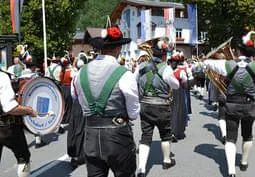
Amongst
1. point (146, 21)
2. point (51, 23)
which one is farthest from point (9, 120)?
point (146, 21)

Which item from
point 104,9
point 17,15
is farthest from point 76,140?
point 104,9

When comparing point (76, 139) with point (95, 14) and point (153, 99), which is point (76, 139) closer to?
point (153, 99)

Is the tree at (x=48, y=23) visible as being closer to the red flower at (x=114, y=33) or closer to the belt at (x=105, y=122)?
the red flower at (x=114, y=33)

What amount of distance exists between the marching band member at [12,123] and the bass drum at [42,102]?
0.13 m

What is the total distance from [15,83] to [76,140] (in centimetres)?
183

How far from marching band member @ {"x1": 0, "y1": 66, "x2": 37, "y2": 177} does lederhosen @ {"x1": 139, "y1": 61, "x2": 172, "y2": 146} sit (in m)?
1.71

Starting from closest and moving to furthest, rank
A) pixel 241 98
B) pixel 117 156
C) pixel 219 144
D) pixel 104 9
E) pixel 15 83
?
pixel 117 156 → pixel 15 83 → pixel 241 98 → pixel 219 144 → pixel 104 9

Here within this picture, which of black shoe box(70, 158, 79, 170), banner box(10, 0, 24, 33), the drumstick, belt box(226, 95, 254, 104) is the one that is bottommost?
black shoe box(70, 158, 79, 170)

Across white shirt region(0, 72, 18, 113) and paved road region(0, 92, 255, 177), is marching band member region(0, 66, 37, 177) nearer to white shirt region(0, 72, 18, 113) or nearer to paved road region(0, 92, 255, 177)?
white shirt region(0, 72, 18, 113)

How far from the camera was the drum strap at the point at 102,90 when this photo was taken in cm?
293

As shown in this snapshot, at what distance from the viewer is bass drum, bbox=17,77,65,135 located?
3.91m

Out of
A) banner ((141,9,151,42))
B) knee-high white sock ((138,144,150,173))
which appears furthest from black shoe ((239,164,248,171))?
banner ((141,9,151,42))

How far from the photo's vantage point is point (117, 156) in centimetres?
303

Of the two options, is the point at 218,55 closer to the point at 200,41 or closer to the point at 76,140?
the point at 76,140
